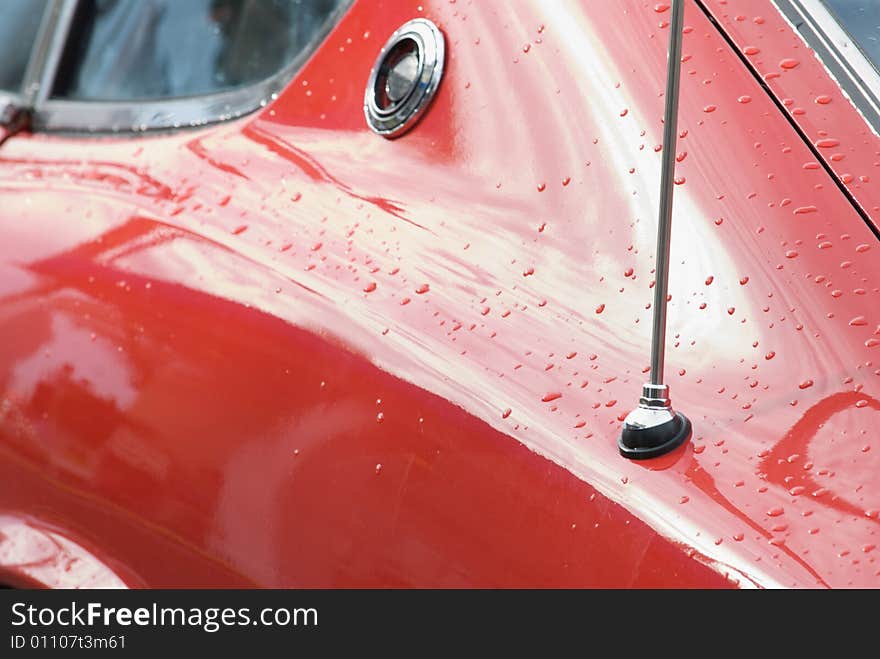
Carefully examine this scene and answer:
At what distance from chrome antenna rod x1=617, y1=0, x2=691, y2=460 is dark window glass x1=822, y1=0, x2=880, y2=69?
37 centimetres

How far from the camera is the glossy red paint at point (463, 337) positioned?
144 cm

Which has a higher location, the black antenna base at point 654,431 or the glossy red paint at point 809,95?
the glossy red paint at point 809,95

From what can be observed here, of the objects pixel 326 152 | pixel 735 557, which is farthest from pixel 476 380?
pixel 326 152

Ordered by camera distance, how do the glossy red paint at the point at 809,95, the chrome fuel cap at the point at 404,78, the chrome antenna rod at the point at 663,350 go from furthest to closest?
the chrome fuel cap at the point at 404,78 → the glossy red paint at the point at 809,95 → the chrome antenna rod at the point at 663,350

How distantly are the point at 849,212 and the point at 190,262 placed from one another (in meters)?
0.87

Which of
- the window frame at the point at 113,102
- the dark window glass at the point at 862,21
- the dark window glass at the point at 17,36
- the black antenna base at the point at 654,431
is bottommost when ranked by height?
the black antenna base at the point at 654,431

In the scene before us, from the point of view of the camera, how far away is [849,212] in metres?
1.58

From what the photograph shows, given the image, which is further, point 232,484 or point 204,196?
point 204,196

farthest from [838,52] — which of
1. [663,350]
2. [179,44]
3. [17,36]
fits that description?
[17,36]

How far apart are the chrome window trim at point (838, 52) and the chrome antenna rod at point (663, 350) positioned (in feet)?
1.10

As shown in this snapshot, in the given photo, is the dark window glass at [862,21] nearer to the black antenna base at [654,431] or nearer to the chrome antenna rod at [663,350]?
the chrome antenna rod at [663,350]

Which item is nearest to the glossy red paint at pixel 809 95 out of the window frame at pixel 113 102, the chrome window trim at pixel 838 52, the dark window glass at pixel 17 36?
the chrome window trim at pixel 838 52

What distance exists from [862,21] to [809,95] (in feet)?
0.42
